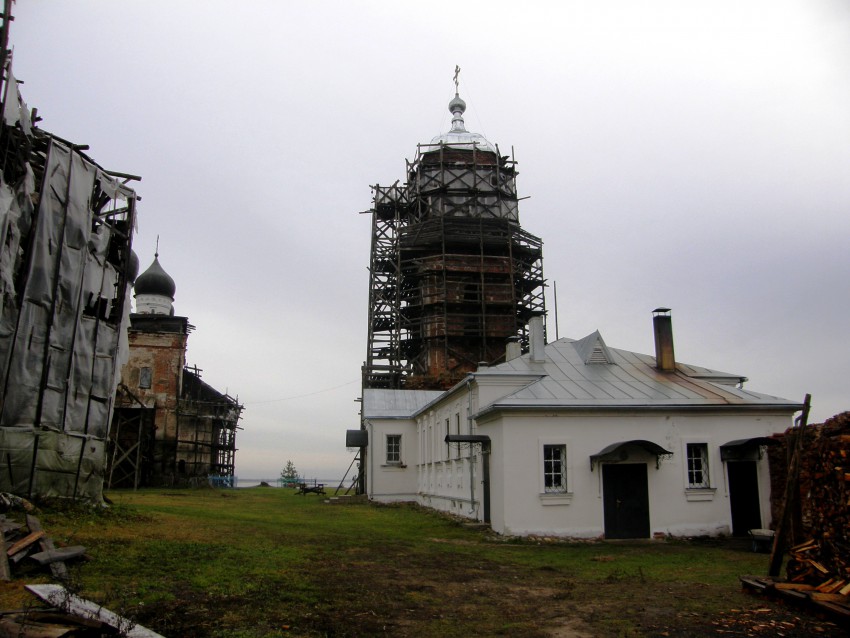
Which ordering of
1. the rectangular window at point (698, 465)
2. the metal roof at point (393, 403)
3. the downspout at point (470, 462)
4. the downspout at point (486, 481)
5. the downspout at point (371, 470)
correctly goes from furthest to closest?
the metal roof at point (393, 403)
the downspout at point (371, 470)
the downspout at point (470, 462)
the downspout at point (486, 481)
the rectangular window at point (698, 465)

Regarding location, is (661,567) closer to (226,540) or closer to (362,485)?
(226,540)

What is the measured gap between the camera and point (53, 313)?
17.2m

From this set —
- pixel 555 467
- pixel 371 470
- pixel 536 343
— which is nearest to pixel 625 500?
pixel 555 467

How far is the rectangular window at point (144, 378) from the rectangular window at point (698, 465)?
3186cm

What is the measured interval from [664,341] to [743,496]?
5021 millimetres

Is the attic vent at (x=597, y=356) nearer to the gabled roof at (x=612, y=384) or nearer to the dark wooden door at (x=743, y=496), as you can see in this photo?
the gabled roof at (x=612, y=384)

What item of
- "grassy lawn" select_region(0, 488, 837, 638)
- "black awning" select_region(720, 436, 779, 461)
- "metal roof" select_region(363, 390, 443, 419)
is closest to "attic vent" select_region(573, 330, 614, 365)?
"black awning" select_region(720, 436, 779, 461)

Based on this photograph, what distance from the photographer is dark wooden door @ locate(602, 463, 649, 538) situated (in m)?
18.2

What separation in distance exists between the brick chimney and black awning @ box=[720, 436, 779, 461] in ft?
10.9

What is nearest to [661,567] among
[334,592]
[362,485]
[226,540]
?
[334,592]

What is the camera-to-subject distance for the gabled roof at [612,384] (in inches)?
731

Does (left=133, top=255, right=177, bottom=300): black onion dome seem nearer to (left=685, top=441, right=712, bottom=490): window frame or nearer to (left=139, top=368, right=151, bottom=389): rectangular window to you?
(left=139, top=368, right=151, bottom=389): rectangular window

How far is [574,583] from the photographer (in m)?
11.8

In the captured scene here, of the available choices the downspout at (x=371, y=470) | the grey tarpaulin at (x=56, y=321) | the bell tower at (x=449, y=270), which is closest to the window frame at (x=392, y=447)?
the downspout at (x=371, y=470)
